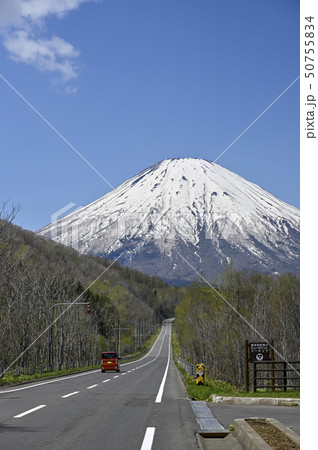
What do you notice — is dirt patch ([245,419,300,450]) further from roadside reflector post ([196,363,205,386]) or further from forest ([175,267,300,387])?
forest ([175,267,300,387])

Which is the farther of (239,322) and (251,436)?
(239,322)

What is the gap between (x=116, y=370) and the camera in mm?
52781

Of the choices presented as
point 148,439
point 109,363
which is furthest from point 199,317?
point 148,439

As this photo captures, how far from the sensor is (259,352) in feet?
73.9

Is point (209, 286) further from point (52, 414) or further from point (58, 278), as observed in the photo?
point (52, 414)

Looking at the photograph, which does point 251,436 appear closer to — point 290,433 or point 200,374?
point 290,433

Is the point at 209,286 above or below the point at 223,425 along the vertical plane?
above

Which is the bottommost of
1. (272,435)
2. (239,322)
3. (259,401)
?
(259,401)

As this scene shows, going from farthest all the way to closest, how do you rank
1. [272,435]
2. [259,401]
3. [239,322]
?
[239,322] < [259,401] < [272,435]

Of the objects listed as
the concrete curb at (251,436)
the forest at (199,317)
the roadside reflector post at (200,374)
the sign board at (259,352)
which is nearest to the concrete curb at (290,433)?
the concrete curb at (251,436)

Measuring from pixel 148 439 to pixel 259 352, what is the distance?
1327cm
